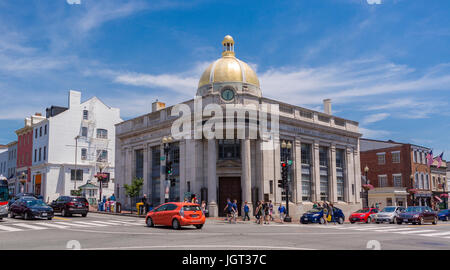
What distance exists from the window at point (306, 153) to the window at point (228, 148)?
9.02 m

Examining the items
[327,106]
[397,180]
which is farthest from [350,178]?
[397,180]

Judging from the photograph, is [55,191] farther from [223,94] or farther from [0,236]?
[0,236]

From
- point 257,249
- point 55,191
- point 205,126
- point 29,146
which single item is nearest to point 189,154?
point 205,126

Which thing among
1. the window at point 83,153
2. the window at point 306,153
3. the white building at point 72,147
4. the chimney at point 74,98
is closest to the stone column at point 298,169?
the window at point 306,153

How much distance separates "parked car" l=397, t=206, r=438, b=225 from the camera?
2819 cm

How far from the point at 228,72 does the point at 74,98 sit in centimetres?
3267

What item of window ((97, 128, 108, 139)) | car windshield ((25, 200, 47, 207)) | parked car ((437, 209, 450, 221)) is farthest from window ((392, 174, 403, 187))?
car windshield ((25, 200, 47, 207))

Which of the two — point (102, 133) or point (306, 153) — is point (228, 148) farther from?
point (102, 133)

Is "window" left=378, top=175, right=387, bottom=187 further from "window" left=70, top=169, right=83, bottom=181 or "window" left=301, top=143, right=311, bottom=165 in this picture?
"window" left=70, top=169, right=83, bottom=181

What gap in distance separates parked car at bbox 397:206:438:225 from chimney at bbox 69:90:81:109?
165 ft

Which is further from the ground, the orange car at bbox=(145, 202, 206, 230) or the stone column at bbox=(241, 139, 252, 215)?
the stone column at bbox=(241, 139, 252, 215)
